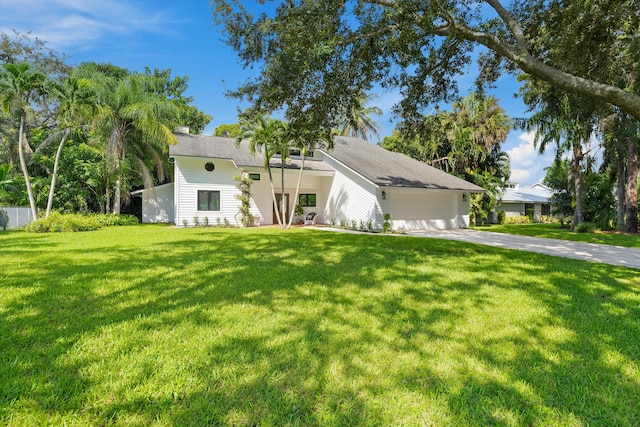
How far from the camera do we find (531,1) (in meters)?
8.78

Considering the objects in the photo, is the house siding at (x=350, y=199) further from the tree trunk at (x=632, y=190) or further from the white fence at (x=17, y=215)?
the white fence at (x=17, y=215)

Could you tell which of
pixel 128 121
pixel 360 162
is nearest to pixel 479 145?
pixel 360 162

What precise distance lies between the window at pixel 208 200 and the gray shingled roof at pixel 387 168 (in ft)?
24.3

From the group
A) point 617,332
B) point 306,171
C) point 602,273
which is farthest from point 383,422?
point 306,171

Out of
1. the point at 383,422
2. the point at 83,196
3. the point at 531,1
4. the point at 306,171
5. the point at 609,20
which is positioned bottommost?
the point at 383,422

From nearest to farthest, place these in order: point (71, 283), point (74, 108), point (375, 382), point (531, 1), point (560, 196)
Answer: point (375, 382) → point (71, 283) → point (531, 1) → point (74, 108) → point (560, 196)

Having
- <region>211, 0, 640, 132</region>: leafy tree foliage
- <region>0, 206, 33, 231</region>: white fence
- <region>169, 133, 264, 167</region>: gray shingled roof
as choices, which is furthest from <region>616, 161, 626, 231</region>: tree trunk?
<region>0, 206, 33, 231</region>: white fence

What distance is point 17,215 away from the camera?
17.2 m

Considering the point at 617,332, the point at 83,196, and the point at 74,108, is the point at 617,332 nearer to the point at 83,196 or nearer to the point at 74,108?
the point at 74,108

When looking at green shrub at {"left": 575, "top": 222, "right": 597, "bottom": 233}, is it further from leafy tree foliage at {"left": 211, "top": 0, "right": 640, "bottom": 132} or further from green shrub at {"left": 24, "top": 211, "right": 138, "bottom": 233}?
green shrub at {"left": 24, "top": 211, "right": 138, "bottom": 233}

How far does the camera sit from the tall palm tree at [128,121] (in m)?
18.5

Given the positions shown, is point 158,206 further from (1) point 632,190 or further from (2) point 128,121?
(1) point 632,190

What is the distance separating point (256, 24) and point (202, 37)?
13.2ft

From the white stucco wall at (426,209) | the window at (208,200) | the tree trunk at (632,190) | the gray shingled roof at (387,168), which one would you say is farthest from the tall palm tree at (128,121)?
the tree trunk at (632,190)
